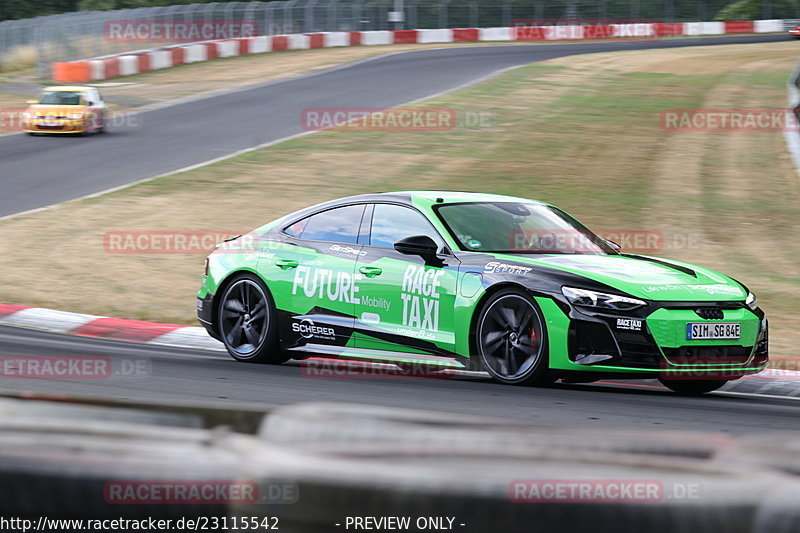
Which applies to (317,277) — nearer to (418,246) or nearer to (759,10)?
(418,246)

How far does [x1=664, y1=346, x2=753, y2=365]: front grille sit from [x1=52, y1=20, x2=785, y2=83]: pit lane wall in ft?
115

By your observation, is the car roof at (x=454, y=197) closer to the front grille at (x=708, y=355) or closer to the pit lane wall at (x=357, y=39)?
the front grille at (x=708, y=355)

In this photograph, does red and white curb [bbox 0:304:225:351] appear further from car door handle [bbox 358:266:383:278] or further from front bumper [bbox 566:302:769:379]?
front bumper [bbox 566:302:769:379]

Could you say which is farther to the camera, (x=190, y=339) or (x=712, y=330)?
(x=190, y=339)

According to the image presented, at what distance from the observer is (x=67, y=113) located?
28078 millimetres

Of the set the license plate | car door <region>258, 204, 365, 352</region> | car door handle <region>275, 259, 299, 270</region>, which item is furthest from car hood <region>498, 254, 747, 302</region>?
car door handle <region>275, 259, 299, 270</region>

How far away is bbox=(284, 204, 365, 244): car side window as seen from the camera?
30.0ft

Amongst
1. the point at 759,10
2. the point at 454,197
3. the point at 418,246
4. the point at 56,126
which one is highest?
the point at 759,10

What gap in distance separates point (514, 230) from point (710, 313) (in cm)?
169

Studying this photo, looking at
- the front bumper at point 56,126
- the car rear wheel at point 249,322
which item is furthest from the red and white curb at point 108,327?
the front bumper at point 56,126

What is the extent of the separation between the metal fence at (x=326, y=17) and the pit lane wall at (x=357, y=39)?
1267 millimetres

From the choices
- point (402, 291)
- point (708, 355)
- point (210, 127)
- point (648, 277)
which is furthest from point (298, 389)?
point (210, 127)

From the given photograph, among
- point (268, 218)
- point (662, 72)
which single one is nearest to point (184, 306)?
point (268, 218)

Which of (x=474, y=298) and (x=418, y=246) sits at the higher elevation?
(x=418, y=246)
